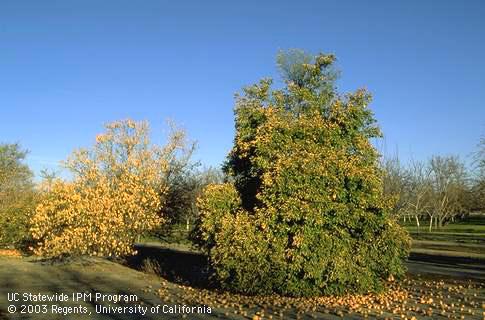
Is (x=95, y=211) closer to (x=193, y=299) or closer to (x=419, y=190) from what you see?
(x=193, y=299)

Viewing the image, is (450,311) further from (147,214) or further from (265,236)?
(147,214)

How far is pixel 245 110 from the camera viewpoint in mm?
15094

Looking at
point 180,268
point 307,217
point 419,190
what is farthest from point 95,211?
point 419,190

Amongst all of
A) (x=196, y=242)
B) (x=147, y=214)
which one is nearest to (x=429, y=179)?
(x=147, y=214)

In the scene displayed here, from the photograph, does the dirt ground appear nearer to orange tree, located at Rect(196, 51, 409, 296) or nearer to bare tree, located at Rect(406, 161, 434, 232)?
orange tree, located at Rect(196, 51, 409, 296)

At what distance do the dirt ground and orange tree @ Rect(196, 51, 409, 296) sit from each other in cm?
57

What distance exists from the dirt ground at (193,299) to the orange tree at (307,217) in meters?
0.57

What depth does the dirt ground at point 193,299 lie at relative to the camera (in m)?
9.51

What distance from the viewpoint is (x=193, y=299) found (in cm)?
1147

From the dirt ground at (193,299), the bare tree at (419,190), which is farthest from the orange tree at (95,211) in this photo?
the bare tree at (419,190)

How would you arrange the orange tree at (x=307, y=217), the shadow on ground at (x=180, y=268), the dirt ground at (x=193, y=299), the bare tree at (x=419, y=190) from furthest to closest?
the bare tree at (x=419, y=190) → the shadow on ground at (x=180, y=268) → the orange tree at (x=307, y=217) → the dirt ground at (x=193, y=299)

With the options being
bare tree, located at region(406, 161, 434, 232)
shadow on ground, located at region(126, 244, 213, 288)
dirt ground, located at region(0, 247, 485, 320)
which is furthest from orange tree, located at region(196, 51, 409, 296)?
bare tree, located at region(406, 161, 434, 232)

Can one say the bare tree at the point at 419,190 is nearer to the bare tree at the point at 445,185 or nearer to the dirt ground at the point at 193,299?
the bare tree at the point at 445,185

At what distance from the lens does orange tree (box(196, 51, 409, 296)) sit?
11.9 meters
